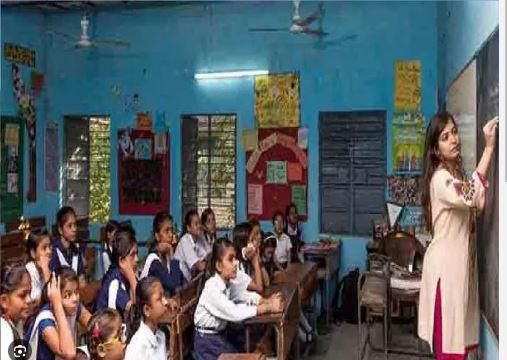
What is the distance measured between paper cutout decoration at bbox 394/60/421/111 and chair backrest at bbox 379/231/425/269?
1.34 metres

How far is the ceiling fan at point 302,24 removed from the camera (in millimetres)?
5375

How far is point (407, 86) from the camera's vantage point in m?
5.97

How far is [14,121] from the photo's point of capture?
21.0 ft

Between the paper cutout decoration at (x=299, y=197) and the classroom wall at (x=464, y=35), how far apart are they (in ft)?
5.23

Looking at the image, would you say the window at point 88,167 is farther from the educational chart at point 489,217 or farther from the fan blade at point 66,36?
the educational chart at point 489,217

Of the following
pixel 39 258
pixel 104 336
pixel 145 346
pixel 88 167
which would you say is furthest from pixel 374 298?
pixel 88 167

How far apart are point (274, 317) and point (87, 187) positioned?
419 centimetres

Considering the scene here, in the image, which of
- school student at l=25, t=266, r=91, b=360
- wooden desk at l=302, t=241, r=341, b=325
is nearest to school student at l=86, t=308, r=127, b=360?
school student at l=25, t=266, r=91, b=360

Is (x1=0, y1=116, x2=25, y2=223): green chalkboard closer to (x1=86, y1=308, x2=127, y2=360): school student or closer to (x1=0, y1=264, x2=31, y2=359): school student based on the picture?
(x1=0, y1=264, x2=31, y2=359): school student

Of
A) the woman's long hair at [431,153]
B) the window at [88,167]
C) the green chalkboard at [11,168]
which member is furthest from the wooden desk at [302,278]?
the green chalkboard at [11,168]

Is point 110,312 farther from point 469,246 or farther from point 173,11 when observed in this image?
point 173,11

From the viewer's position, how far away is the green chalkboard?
20.3 feet

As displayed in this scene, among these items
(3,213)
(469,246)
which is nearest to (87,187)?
(3,213)

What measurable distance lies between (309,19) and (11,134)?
3136mm
